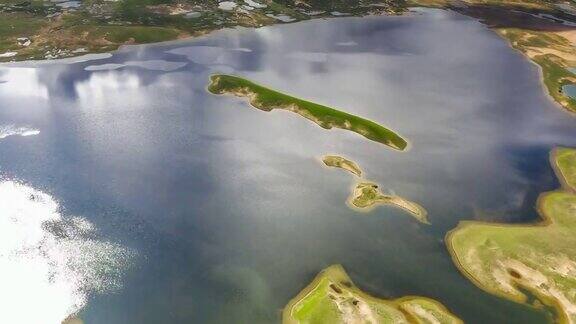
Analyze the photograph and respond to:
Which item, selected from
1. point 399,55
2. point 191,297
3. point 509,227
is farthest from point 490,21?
point 191,297

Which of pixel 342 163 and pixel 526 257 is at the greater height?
pixel 526 257

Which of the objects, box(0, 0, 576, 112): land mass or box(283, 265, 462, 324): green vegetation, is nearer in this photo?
box(283, 265, 462, 324): green vegetation

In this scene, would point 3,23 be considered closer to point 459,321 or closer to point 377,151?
point 377,151

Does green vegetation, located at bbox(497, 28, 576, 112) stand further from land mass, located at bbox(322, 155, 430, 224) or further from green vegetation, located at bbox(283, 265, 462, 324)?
green vegetation, located at bbox(283, 265, 462, 324)

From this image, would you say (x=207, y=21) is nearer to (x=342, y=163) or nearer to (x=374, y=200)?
(x=342, y=163)

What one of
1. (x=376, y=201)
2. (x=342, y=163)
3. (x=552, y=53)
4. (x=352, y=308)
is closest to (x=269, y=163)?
(x=342, y=163)

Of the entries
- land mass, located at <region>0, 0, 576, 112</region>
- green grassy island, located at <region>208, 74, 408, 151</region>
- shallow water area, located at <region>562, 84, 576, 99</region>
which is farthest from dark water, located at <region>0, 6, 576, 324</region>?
land mass, located at <region>0, 0, 576, 112</region>

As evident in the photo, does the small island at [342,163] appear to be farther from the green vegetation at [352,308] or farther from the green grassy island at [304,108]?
the green vegetation at [352,308]
